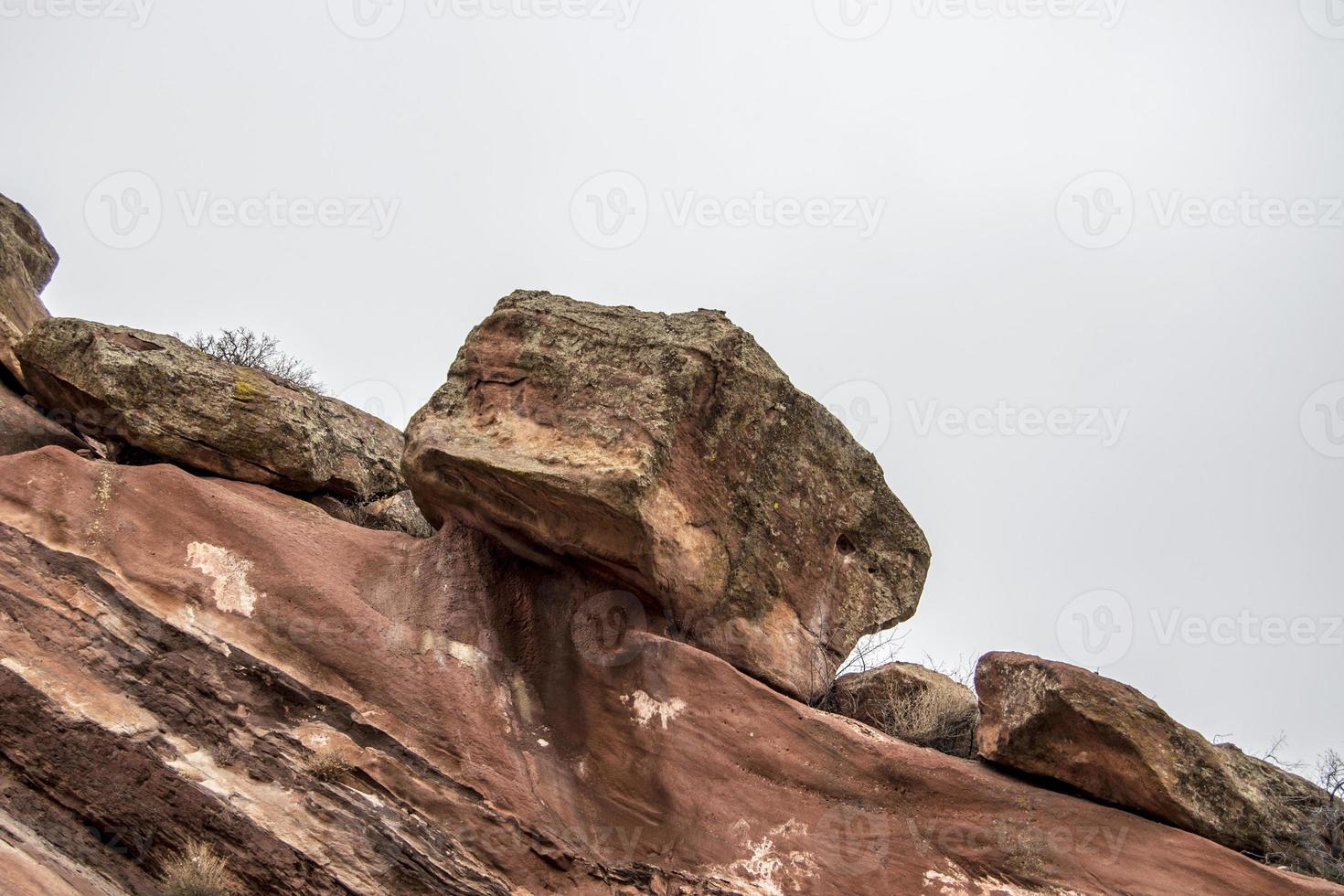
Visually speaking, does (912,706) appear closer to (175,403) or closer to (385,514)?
(385,514)

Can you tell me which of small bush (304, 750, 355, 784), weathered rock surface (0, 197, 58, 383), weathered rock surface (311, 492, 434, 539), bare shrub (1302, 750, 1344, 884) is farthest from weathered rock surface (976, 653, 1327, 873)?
weathered rock surface (0, 197, 58, 383)

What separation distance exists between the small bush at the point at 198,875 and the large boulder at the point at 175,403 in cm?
335

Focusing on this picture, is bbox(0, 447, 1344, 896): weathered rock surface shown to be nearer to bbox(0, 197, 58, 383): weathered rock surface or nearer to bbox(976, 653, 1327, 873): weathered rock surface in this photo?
bbox(976, 653, 1327, 873): weathered rock surface

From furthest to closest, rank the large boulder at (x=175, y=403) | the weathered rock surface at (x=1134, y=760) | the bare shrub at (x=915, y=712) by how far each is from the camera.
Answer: the bare shrub at (x=915, y=712), the large boulder at (x=175, y=403), the weathered rock surface at (x=1134, y=760)

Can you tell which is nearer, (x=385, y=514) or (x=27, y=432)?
(x=27, y=432)

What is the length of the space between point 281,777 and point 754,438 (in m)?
4.20

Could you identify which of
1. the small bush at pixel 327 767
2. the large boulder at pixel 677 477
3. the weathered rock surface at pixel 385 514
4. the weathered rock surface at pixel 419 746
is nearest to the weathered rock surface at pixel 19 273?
the weathered rock surface at pixel 419 746

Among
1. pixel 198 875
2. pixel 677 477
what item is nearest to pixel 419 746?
pixel 198 875

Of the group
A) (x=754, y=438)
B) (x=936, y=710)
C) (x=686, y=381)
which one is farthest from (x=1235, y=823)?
(x=686, y=381)

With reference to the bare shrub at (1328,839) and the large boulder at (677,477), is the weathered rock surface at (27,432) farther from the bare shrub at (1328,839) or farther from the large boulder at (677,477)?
the bare shrub at (1328,839)

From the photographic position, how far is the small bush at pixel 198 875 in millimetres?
6480

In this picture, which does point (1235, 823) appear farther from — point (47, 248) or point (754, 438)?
point (47, 248)

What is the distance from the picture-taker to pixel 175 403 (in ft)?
29.6

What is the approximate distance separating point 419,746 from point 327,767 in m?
0.61
